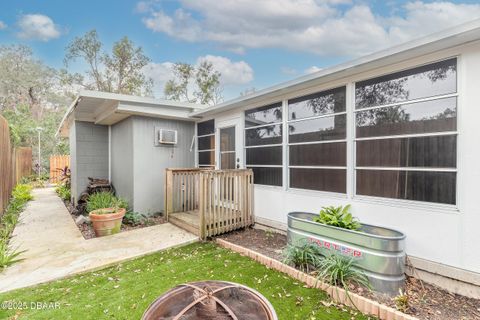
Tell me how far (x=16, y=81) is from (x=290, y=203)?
24707 millimetres

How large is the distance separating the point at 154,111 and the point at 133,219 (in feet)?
8.97

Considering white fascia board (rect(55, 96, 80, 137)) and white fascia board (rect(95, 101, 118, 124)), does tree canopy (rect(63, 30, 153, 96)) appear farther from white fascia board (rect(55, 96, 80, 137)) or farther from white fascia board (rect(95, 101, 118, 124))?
white fascia board (rect(95, 101, 118, 124))

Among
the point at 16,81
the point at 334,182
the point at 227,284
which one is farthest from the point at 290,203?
the point at 16,81

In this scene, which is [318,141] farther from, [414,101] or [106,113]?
[106,113]

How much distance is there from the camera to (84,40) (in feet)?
48.0

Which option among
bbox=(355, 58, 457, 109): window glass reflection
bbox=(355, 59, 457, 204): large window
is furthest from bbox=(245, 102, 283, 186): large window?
bbox=(355, 58, 457, 109): window glass reflection

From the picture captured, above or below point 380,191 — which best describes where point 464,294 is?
below

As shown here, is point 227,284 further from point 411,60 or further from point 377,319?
point 411,60

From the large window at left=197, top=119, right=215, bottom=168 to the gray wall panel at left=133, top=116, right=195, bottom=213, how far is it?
47 centimetres

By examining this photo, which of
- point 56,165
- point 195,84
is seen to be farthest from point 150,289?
point 56,165

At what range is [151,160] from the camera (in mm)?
6352

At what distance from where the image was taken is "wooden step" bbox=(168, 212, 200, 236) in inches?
193

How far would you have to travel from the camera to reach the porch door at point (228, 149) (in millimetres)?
5863

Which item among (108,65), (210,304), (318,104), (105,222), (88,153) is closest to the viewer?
(210,304)
